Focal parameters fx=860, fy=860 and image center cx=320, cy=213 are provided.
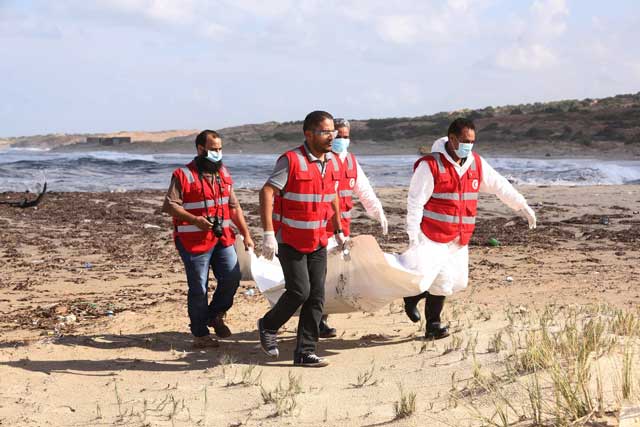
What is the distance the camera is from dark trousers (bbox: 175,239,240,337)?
A: 729 cm

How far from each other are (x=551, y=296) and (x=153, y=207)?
41.7 feet

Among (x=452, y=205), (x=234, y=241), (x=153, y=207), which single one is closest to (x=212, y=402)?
(x=234, y=241)

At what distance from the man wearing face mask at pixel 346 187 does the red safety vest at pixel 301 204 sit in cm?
90

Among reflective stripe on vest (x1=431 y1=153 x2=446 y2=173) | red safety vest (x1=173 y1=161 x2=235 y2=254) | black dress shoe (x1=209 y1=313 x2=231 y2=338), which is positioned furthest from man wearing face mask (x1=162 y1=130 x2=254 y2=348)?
reflective stripe on vest (x1=431 y1=153 x2=446 y2=173)

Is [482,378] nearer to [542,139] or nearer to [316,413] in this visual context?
[316,413]

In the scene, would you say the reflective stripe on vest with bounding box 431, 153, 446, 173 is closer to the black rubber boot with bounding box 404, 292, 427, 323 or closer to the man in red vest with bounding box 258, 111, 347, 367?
the man in red vest with bounding box 258, 111, 347, 367

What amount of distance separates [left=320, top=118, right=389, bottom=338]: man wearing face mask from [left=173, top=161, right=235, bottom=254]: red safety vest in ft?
3.13

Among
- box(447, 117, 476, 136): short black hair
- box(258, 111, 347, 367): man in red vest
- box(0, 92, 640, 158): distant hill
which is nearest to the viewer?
box(258, 111, 347, 367): man in red vest

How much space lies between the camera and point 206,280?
7.39 meters

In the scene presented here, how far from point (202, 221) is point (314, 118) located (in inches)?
55.2

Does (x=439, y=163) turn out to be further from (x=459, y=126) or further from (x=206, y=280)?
(x=206, y=280)

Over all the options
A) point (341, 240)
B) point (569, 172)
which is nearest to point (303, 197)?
point (341, 240)

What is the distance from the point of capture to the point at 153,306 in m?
9.52

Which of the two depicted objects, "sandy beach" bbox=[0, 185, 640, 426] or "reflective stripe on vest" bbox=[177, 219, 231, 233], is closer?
"sandy beach" bbox=[0, 185, 640, 426]
